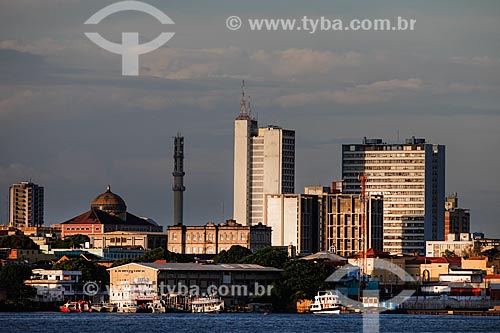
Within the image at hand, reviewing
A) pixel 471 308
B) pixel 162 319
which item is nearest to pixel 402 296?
pixel 471 308

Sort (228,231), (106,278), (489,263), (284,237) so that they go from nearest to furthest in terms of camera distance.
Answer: (106,278) < (489,263) < (228,231) < (284,237)

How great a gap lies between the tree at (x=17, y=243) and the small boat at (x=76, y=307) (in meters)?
37.6

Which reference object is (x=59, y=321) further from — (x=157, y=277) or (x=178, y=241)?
(x=178, y=241)

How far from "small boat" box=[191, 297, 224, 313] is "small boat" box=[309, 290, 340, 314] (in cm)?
783

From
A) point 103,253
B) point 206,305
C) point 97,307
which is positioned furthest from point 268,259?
point 103,253

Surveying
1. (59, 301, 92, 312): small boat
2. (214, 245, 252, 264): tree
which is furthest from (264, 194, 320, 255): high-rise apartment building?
(59, 301, 92, 312): small boat

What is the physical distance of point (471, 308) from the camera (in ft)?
431

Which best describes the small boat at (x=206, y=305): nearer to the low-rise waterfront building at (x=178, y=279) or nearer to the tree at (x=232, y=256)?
the low-rise waterfront building at (x=178, y=279)

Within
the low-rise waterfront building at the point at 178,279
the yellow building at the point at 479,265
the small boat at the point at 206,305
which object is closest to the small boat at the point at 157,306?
the low-rise waterfront building at the point at 178,279

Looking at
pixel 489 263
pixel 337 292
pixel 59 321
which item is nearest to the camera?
pixel 59 321

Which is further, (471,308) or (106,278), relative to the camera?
(106,278)

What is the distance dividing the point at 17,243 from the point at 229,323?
216 ft

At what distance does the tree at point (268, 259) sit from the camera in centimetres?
14275

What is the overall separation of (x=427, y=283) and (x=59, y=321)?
48.2 m
